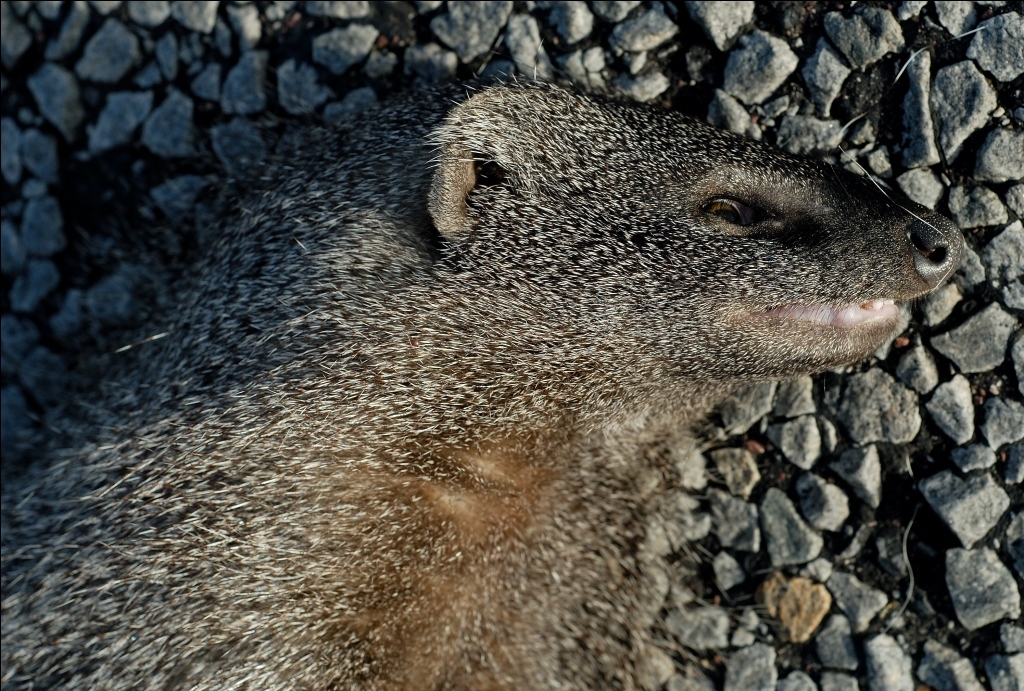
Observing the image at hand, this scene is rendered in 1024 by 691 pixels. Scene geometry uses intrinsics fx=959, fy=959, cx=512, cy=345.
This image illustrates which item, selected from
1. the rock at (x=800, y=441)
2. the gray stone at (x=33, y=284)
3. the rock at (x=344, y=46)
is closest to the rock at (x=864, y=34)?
the rock at (x=800, y=441)

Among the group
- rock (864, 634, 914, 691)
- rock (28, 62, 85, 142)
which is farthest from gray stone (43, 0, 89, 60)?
rock (864, 634, 914, 691)

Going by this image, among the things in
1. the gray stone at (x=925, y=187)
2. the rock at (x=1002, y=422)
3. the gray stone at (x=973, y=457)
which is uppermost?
the gray stone at (x=925, y=187)

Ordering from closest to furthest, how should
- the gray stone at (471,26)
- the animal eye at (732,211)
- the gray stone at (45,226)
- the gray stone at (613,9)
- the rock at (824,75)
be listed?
the animal eye at (732,211) < the rock at (824,75) < the gray stone at (613,9) < the gray stone at (471,26) < the gray stone at (45,226)

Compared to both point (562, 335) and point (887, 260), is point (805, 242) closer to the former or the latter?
point (887, 260)

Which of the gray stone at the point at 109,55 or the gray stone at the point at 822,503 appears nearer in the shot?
the gray stone at the point at 822,503

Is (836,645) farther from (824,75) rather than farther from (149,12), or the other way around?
(149,12)

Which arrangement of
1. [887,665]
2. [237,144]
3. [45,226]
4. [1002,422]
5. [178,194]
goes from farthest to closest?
[45,226], [178,194], [237,144], [887,665], [1002,422]

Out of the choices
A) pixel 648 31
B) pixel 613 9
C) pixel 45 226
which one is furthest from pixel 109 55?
pixel 648 31

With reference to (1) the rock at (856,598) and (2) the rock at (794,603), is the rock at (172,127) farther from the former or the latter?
(1) the rock at (856,598)
